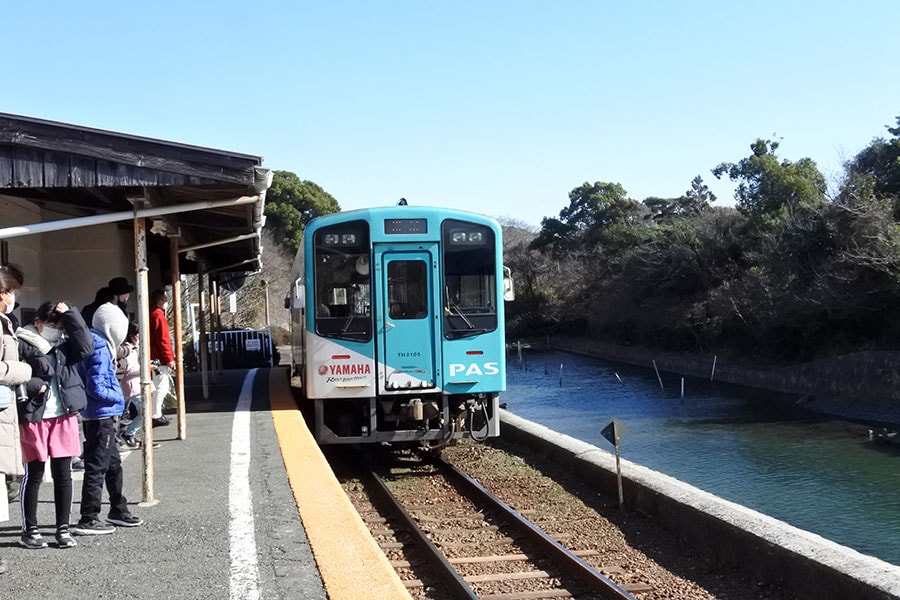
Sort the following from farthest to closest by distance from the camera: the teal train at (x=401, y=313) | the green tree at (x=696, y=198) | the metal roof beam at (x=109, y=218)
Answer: the green tree at (x=696, y=198) < the teal train at (x=401, y=313) < the metal roof beam at (x=109, y=218)

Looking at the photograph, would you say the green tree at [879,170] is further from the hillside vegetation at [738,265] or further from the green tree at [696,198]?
the green tree at [696,198]

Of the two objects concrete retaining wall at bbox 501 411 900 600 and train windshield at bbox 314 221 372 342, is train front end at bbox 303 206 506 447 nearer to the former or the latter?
train windshield at bbox 314 221 372 342

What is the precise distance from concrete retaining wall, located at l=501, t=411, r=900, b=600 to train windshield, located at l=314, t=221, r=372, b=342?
3.27m

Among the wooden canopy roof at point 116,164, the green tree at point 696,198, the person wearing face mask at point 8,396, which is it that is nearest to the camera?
the person wearing face mask at point 8,396

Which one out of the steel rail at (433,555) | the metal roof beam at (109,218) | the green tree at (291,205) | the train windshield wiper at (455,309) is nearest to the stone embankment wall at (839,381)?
the train windshield wiper at (455,309)

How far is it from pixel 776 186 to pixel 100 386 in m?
34.3

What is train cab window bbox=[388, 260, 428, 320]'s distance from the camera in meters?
9.42

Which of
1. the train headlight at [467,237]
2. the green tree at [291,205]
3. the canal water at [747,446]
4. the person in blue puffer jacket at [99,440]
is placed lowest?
the canal water at [747,446]

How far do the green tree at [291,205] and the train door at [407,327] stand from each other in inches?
1426

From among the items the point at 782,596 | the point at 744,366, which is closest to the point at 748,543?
the point at 782,596

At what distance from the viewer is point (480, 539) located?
25.5 feet

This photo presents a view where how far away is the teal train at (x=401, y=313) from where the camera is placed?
9.37m

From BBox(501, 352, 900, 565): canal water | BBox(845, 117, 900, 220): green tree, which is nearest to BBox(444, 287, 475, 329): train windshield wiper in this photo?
BBox(501, 352, 900, 565): canal water

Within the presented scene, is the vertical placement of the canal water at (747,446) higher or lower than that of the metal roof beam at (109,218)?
lower
